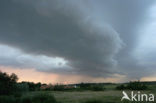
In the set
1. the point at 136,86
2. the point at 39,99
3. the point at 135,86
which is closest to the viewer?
the point at 39,99

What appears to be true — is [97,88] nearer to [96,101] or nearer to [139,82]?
[139,82]

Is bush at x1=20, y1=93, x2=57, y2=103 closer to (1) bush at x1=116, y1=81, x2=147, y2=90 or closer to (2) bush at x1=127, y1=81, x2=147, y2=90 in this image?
(1) bush at x1=116, y1=81, x2=147, y2=90

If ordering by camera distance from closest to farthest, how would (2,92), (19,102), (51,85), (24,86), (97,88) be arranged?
(19,102) → (2,92) → (24,86) → (97,88) → (51,85)

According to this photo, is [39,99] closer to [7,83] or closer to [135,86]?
[7,83]

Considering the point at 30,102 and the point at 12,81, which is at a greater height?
the point at 12,81

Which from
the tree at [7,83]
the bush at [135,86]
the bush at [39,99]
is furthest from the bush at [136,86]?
the bush at [39,99]

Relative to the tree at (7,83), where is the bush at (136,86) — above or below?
below

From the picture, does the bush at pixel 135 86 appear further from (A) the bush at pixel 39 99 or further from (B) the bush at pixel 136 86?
(A) the bush at pixel 39 99

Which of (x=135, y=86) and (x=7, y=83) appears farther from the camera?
(x=135, y=86)

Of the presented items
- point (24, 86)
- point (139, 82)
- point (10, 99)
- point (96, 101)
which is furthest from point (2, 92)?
point (139, 82)

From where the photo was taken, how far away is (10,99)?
21219 mm

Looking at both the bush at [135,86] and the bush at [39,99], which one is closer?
the bush at [39,99]

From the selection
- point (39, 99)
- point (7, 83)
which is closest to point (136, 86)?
point (7, 83)

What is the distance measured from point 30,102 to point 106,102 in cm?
808
